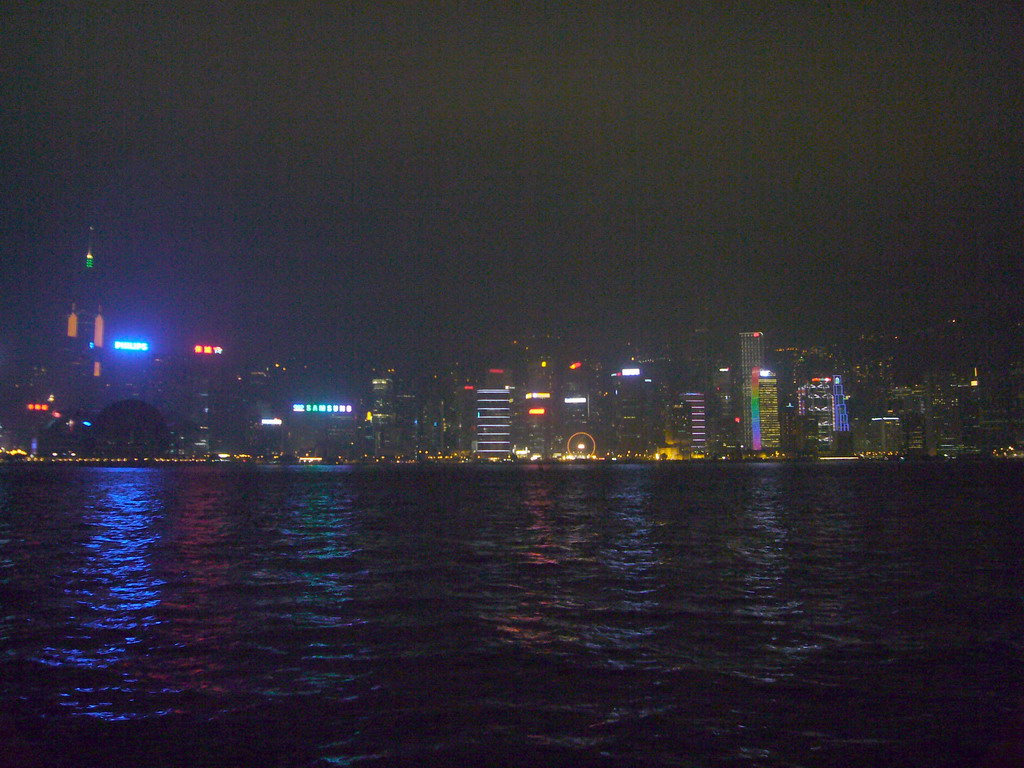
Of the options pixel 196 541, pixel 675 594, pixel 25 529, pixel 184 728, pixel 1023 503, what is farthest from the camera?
pixel 1023 503

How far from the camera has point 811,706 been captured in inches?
409

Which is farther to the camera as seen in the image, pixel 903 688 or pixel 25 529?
pixel 25 529

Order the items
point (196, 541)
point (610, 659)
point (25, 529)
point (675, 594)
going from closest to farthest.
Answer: point (610, 659) < point (675, 594) < point (196, 541) < point (25, 529)

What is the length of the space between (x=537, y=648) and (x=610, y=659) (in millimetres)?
1431

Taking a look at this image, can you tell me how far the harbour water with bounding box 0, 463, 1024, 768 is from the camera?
357 inches

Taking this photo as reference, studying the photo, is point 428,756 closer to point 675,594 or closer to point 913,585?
point 675,594

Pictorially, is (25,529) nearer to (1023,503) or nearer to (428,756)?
(428,756)

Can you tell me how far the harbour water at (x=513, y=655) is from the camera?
29.7 feet

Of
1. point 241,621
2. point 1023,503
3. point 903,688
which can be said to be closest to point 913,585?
point 903,688

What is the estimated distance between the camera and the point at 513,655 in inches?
528

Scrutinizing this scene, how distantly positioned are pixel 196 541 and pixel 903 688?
29765 mm

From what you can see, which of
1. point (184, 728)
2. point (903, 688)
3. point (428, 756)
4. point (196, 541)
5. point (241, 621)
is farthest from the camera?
point (196, 541)

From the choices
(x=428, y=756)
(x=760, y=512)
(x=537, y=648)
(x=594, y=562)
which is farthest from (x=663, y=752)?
(x=760, y=512)

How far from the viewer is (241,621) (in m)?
16.4
